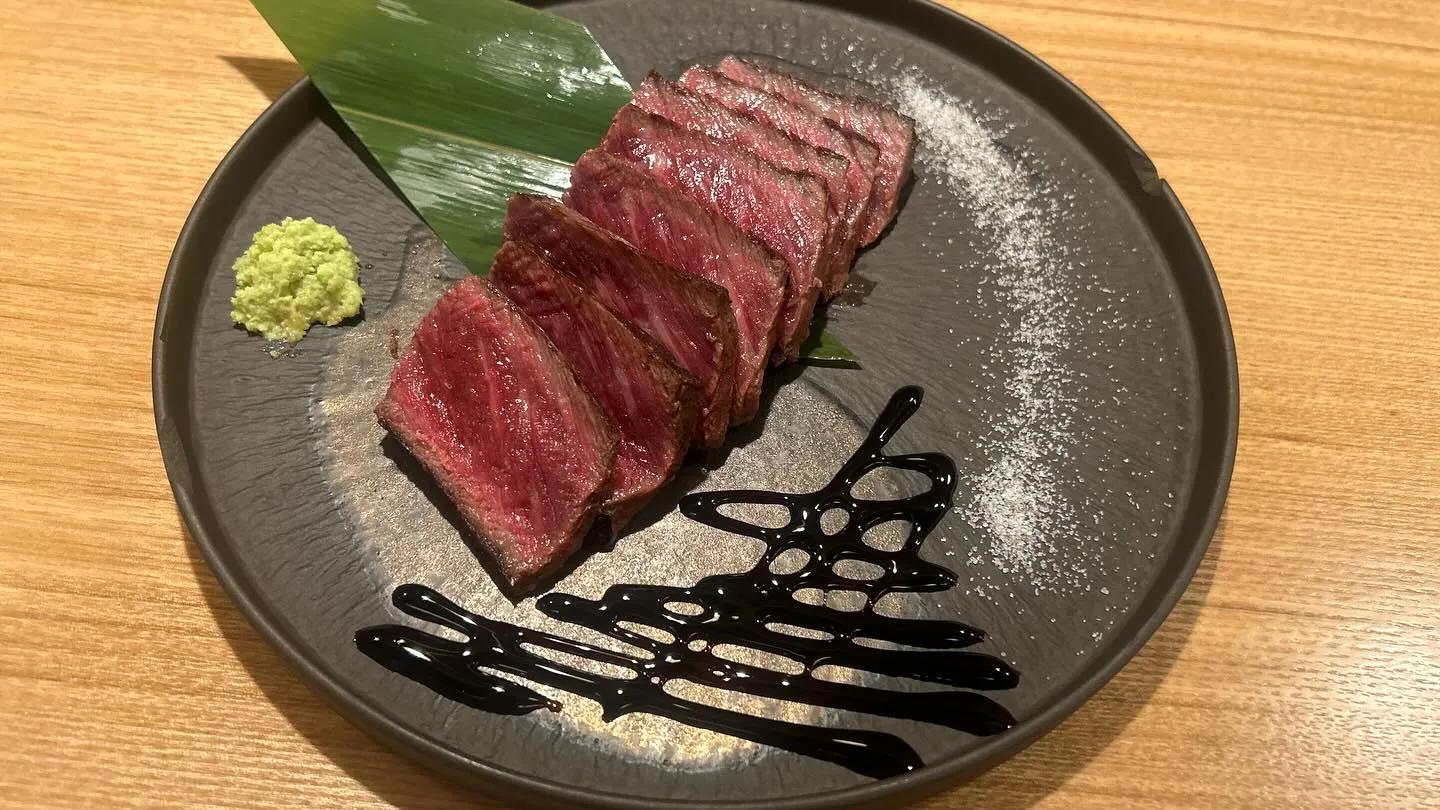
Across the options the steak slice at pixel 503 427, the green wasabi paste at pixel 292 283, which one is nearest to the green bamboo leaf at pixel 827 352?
the steak slice at pixel 503 427

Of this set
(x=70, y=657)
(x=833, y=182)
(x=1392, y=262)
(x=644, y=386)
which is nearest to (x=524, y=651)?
(x=644, y=386)

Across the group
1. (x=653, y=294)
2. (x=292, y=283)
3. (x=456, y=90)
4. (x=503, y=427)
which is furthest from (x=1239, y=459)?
(x=292, y=283)

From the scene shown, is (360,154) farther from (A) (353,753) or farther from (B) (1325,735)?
(B) (1325,735)

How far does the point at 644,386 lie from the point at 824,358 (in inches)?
33.1

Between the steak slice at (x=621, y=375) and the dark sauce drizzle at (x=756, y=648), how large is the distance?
0.28 m

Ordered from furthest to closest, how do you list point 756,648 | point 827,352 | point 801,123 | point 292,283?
1. point 801,123
2. point 827,352
3. point 292,283
4. point 756,648

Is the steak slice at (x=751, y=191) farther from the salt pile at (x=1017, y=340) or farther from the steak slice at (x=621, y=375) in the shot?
the salt pile at (x=1017, y=340)

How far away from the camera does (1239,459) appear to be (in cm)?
343

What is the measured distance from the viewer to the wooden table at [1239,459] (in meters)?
2.74

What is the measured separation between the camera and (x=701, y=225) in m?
3.12

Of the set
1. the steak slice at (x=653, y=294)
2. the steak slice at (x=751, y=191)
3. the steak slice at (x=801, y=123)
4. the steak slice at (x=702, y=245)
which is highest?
the steak slice at (x=801, y=123)

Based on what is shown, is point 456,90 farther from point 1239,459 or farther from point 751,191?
point 1239,459

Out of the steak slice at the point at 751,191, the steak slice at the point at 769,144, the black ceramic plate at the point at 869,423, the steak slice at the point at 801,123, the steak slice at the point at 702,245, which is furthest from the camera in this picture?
the steak slice at the point at 801,123

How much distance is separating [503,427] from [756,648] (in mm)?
1094
